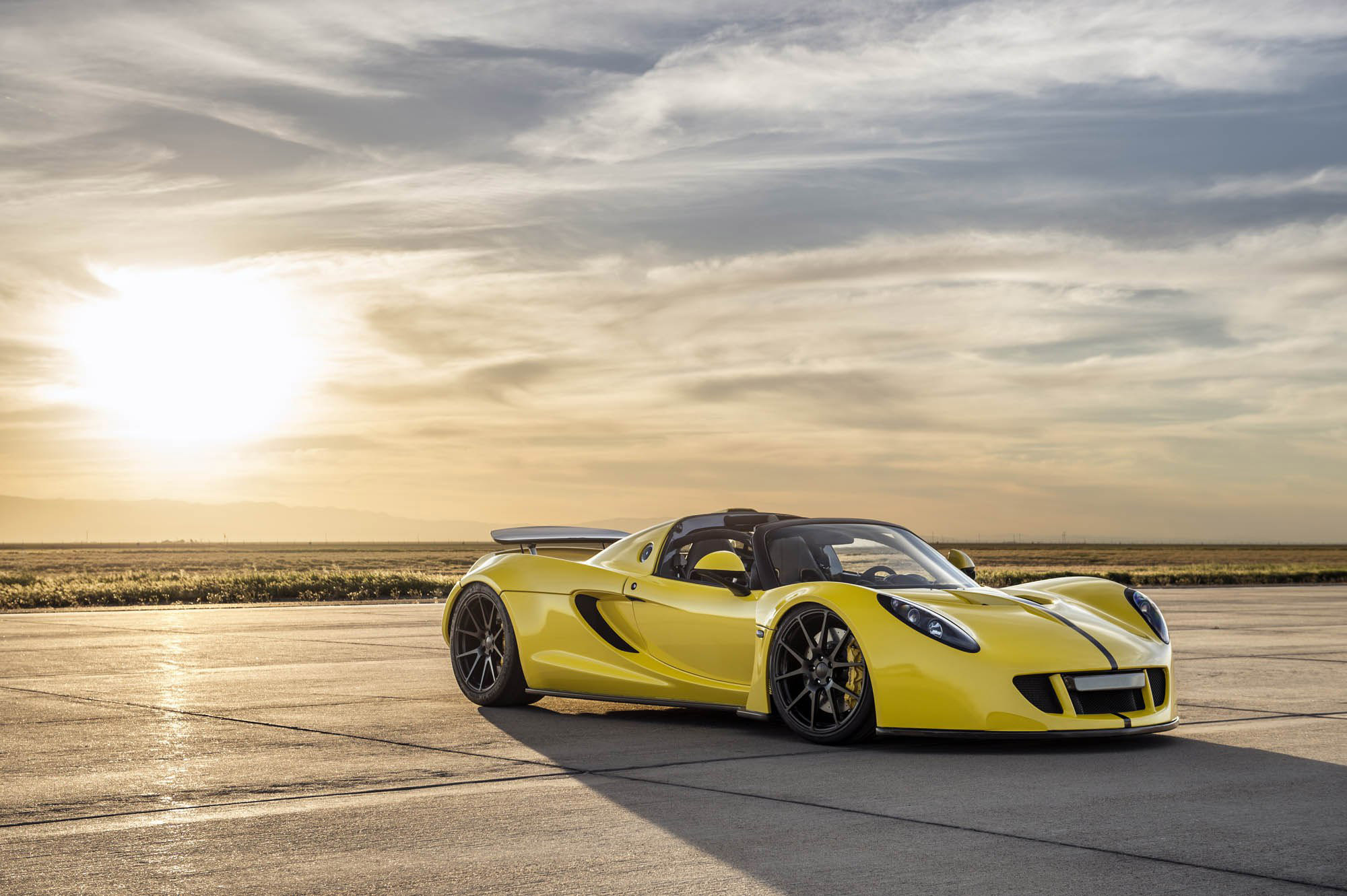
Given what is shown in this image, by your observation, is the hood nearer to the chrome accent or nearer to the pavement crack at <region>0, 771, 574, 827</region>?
the chrome accent

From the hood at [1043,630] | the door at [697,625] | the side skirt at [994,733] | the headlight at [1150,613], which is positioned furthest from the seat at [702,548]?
the headlight at [1150,613]

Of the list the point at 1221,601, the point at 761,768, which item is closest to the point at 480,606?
the point at 761,768

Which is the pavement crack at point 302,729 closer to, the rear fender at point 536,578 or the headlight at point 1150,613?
the rear fender at point 536,578

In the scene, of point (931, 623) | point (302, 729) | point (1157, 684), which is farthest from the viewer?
point (302, 729)

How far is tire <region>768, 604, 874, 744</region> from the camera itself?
24.9ft

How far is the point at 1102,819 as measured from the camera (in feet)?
18.4

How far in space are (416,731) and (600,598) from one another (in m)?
1.57

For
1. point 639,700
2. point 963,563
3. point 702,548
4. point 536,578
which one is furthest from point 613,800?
point 963,563

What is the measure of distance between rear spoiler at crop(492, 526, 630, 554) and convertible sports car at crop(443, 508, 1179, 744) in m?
0.02

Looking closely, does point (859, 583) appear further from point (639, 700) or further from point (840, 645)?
point (639, 700)

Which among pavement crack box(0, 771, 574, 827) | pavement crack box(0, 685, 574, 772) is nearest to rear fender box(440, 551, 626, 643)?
pavement crack box(0, 685, 574, 772)

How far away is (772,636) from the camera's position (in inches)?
315

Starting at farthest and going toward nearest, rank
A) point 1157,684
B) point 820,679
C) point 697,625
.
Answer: point 697,625, point 1157,684, point 820,679

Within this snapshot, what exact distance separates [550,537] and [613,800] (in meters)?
4.37
